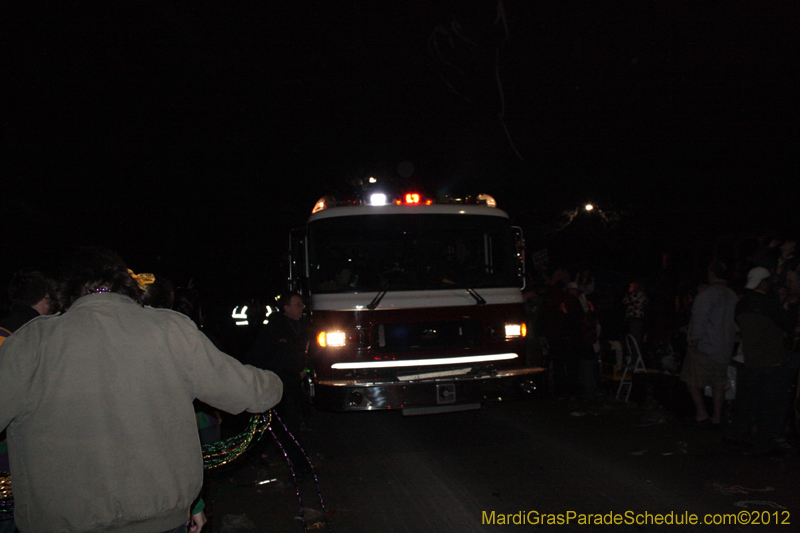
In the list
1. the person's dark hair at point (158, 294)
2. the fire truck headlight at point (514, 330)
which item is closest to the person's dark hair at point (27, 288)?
the person's dark hair at point (158, 294)

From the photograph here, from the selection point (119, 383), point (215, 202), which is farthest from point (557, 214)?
point (119, 383)

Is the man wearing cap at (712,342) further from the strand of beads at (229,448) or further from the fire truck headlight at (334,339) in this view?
the strand of beads at (229,448)

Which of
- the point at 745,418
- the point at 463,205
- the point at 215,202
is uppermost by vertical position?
the point at 215,202

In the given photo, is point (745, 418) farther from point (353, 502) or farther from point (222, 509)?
point (222, 509)

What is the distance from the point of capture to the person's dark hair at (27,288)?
4199 mm

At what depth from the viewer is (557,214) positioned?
23578 mm

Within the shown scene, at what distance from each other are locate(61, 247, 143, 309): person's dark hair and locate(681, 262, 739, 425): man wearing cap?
640cm

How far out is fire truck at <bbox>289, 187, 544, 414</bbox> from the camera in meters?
6.21

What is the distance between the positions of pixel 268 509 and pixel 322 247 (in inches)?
118

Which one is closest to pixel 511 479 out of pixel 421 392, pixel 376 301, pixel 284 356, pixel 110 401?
pixel 421 392

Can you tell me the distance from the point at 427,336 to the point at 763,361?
11.1 feet

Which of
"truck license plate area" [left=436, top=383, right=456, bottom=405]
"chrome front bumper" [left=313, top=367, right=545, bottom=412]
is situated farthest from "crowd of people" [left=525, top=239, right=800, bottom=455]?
"truck license plate area" [left=436, top=383, right=456, bottom=405]

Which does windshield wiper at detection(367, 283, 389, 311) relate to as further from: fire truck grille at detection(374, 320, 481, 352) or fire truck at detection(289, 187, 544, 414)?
fire truck grille at detection(374, 320, 481, 352)

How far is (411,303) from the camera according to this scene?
21.1ft
